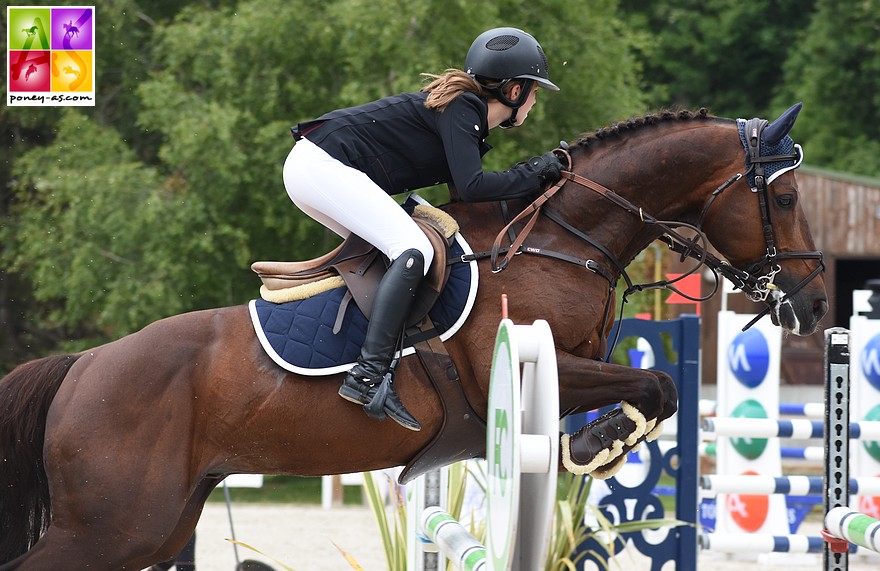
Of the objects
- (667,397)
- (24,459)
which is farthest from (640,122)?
(24,459)

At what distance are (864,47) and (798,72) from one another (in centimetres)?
156

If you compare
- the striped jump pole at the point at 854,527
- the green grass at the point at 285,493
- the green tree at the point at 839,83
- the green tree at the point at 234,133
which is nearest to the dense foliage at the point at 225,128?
the green tree at the point at 234,133

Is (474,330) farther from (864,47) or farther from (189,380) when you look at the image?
(864,47)

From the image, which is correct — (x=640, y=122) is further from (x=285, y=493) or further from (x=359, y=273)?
(x=285, y=493)

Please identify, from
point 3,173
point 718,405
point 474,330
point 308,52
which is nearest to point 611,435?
point 474,330

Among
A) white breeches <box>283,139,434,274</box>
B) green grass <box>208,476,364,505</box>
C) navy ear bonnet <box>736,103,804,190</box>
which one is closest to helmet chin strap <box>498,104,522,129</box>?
white breeches <box>283,139,434,274</box>

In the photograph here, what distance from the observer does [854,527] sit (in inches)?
128

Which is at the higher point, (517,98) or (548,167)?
(517,98)

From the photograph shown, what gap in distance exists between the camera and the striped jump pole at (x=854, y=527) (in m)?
3.05

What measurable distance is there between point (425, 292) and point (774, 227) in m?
1.15

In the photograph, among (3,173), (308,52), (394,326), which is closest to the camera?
(394,326)

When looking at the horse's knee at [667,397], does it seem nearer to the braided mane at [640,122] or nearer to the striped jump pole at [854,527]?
the striped jump pole at [854,527]

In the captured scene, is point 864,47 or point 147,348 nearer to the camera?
point 147,348

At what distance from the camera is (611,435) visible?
319 centimetres
